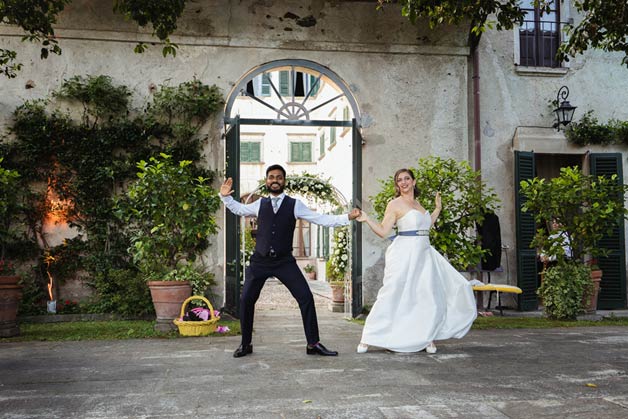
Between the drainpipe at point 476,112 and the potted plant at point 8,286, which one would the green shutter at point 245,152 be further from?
the potted plant at point 8,286

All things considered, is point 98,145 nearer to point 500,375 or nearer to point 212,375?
point 212,375

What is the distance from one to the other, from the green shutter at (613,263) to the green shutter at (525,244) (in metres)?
1.25

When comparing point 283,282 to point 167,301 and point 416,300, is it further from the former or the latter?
point 167,301

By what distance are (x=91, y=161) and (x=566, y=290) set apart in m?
7.26

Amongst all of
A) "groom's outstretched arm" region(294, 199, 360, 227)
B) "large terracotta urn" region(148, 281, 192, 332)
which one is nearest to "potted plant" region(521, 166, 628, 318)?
"groom's outstretched arm" region(294, 199, 360, 227)

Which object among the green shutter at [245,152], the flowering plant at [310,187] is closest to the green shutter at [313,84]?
the flowering plant at [310,187]

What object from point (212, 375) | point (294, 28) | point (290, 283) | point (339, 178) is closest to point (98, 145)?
point (294, 28)

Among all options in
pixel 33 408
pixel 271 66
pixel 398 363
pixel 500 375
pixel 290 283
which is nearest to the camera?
pixel 33 408

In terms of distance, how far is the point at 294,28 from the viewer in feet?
32.6

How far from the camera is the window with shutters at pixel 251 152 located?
25547 mm

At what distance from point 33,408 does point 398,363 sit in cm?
291

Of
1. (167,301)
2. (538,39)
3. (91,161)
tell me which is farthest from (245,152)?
(167,301)

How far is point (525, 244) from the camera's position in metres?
10.4

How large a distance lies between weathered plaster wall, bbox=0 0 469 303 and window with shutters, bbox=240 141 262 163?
15.8m
